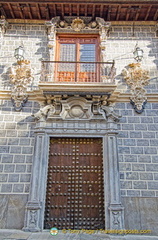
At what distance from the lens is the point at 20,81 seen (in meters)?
6.51

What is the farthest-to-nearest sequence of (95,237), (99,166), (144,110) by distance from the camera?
(144,110) < (99,166) < (95,237)

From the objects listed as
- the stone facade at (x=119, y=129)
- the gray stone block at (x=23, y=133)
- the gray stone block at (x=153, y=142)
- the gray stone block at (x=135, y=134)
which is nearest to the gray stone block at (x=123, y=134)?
the stone facade at (x=119, y=129)

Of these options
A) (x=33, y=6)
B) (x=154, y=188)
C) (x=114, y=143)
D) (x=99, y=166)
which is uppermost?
(x=33, y=6)

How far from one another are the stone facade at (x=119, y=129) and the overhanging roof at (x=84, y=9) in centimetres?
31

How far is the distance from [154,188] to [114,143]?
1.55m

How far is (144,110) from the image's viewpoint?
632 centimetres

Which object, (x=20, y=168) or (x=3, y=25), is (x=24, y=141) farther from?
(x=3, y=25)

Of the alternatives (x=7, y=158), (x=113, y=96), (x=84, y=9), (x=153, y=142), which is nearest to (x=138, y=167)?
(x=153, y=142)

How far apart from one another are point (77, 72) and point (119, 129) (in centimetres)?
228

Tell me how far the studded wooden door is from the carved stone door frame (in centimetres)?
19

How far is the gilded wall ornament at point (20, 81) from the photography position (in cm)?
633

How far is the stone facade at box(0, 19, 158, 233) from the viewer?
17.8ft

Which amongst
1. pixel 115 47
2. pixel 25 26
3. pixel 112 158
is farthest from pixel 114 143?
pixel 25 26

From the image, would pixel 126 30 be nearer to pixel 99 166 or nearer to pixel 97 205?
pixel 99 166
